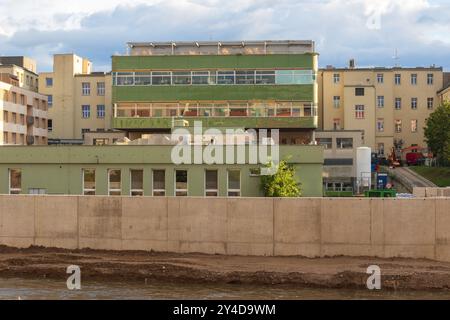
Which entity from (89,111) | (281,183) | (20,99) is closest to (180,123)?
(281,183)

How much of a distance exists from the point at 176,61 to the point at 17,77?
40.0 m

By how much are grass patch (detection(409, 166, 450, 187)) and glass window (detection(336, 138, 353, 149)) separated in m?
10.00

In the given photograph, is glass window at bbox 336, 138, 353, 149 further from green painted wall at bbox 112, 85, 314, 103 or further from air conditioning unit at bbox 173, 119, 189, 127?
air conditioning unit at bbox 173, 119, 189, 127

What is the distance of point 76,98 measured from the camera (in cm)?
10000

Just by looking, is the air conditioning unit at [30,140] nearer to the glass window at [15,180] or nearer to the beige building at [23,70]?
the beige building at [23,70]

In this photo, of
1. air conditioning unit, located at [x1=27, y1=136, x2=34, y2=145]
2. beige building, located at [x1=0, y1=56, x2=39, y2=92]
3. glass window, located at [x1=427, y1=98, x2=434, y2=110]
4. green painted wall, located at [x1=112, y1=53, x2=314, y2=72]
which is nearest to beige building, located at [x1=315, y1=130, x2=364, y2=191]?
green painted wall, located at [x1=112, y1=53, x2=314, y2=72]

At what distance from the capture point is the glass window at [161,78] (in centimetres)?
7212

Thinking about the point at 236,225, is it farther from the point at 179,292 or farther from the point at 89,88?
the point at 89,88

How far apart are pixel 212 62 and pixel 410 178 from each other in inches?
1075

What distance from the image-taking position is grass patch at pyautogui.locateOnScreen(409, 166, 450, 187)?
7506cm

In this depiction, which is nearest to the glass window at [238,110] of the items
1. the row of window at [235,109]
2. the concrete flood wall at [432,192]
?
the row of window at [235,109]

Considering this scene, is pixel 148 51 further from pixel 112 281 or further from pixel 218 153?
pixel 112 281
